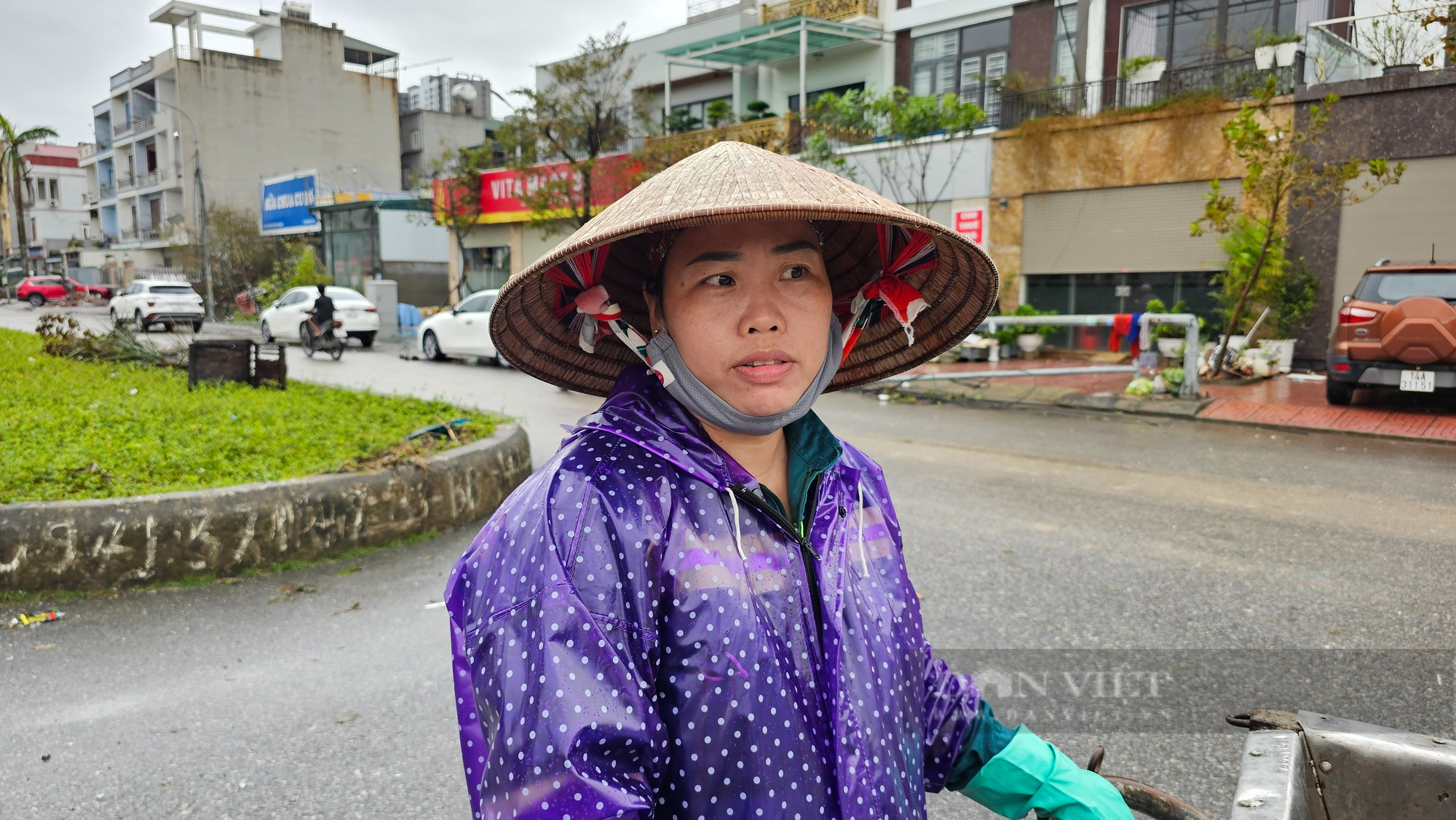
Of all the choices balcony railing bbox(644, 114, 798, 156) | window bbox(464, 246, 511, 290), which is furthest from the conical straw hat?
window bbox(464, 246, 511, 290)

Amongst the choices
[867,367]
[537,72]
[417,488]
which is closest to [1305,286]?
[417,488]

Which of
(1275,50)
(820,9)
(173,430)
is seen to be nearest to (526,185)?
(820,9)

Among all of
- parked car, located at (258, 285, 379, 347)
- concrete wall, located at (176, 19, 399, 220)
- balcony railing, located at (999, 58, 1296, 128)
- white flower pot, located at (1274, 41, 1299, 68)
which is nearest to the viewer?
white flower pot, located at (1274, 41, 1299, 68)

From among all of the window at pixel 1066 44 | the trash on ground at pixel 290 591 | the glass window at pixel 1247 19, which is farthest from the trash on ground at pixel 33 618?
the window at pixel 1066 44

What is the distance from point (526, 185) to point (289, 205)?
16.8 metres

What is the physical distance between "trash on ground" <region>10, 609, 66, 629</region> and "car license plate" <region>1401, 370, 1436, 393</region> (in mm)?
11955

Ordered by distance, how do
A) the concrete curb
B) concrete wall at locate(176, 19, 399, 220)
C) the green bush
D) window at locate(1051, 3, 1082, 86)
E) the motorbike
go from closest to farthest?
the concrete curb
the green bush
the motorbike
window at locate(1051, 3, 1082, 86)
concrete wall at locate(176, 19, 399, 220)

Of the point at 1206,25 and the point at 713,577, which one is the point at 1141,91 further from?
the point at 713,577

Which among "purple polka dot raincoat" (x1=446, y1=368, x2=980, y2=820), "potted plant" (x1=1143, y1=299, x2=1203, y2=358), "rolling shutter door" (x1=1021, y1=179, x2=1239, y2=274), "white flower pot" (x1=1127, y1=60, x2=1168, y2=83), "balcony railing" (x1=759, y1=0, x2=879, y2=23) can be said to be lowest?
"potted plant" (x1=1143, y1=299, x2=1203, y2=358)

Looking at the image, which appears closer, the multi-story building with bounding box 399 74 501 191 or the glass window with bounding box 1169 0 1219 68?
the glass window with bounding box 1169 0 1219 68

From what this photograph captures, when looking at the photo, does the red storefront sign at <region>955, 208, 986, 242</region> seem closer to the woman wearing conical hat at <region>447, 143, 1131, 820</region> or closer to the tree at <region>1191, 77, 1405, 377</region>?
the tree at <region>1191, 77, 1405, 377</region>

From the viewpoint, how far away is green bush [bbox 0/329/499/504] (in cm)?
551

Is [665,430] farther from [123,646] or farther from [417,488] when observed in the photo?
[417,488]

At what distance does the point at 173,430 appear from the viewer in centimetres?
723
